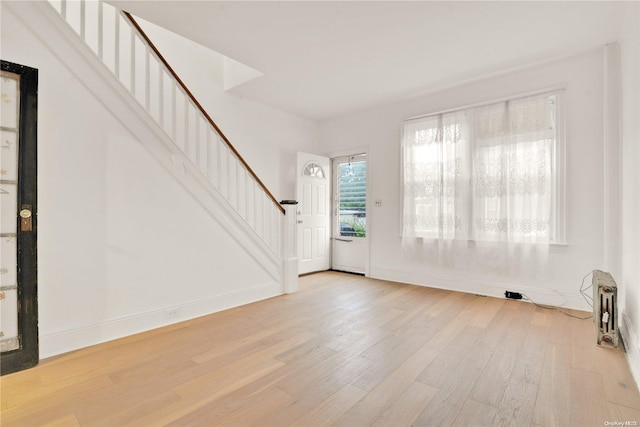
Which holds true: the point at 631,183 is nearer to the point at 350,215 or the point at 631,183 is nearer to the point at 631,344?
the point at 631,344

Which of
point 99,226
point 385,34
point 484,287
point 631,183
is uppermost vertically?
point 385,34

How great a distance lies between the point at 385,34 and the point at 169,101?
8.59ft

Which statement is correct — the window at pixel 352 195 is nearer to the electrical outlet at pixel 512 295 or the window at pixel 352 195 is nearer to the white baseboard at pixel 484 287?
the white baseboard at pixel 484 287

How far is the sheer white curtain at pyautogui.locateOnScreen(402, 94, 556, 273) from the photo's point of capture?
133 inches

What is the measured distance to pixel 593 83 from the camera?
3137 millimetres

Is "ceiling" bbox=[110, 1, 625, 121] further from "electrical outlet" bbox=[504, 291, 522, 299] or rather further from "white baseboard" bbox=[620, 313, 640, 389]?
"electrical outlet" bbox=[504, 291, 522, 299]

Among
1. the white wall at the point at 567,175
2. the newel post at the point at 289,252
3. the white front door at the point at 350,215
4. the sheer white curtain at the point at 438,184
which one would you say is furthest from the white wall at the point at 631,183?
the newel post at the point at 289,252

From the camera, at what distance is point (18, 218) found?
206 centimetres

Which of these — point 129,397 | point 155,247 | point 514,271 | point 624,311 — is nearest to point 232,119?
point 155,247

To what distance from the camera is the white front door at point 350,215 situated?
17.1ft

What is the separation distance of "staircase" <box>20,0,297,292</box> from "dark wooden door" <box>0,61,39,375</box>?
455mm

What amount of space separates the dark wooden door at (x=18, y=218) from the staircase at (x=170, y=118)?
0.45 m

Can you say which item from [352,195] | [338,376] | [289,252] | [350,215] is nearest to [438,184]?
[352,195]

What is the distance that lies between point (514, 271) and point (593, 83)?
2216 mm
